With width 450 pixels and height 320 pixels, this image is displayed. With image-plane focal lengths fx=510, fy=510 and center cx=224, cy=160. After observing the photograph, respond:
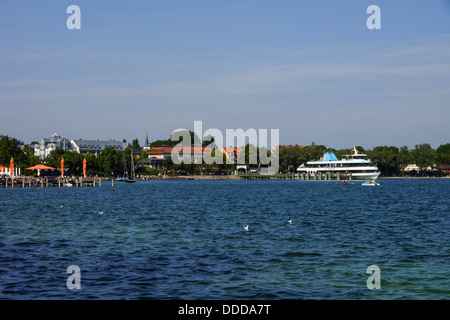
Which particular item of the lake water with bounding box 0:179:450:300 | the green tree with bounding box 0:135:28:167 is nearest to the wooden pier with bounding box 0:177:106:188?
the green tree with bounding box 0:135:28:167

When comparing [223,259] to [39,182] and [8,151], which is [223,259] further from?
[8,151]

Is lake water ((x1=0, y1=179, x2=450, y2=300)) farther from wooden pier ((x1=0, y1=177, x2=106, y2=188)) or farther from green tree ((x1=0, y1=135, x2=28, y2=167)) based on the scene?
green tree ((x1=0, y1=135, x2=28, y2=167))

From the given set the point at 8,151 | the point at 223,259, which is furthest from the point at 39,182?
the point at 223,259

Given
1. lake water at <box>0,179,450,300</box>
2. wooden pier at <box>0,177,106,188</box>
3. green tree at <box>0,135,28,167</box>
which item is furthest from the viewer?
green tree at <box>0,135,28,167</box>

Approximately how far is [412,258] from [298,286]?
8.54 metres

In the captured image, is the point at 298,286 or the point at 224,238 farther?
the point at 224,238

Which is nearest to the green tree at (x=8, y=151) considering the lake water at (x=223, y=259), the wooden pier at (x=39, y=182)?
the wooden pier at (x=39, y=182)

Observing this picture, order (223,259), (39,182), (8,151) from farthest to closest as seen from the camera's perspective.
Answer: (8,151) → (39,182) → (223,259)

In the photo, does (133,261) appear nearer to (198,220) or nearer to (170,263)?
(170,263)

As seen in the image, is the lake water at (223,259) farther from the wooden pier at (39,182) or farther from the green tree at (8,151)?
the green tree at (8,151)

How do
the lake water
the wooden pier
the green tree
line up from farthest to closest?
the green tree < the wooden pier < the lake water
